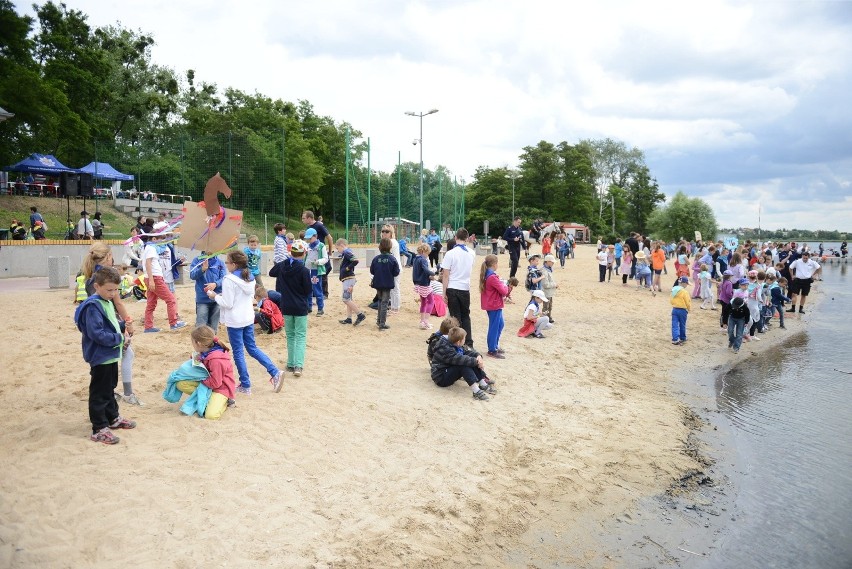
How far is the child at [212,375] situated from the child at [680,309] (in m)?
9.78

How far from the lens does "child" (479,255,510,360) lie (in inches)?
391

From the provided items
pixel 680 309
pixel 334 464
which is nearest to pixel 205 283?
pixel 334 464

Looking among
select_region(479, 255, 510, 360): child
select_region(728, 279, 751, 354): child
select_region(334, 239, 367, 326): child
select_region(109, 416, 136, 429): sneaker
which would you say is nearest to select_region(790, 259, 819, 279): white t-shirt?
select_region(728, 279, 751, 354): child

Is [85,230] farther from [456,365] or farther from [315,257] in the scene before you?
[456,365]

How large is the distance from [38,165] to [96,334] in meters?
31.7

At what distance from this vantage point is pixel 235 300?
24.5 feet

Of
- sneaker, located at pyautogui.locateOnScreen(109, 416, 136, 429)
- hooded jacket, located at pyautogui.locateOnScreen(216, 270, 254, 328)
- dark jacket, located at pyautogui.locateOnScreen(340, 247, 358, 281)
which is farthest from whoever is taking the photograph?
dark jacket, located at pyautogui.locateOnScreen(340, 247, 358, 281)

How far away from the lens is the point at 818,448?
822 centimetres

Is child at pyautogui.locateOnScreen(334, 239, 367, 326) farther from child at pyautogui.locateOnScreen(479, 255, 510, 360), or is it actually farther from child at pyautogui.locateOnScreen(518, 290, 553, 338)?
child at pyautogui.locateOnScreen(518, 290, 553, 338)

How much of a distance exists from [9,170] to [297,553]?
34.8m

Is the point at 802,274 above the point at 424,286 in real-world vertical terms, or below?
below

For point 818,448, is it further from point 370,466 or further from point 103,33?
point 103,33

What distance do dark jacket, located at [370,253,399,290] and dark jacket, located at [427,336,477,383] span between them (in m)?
2.98

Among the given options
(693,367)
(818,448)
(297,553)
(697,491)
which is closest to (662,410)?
(818,448)
